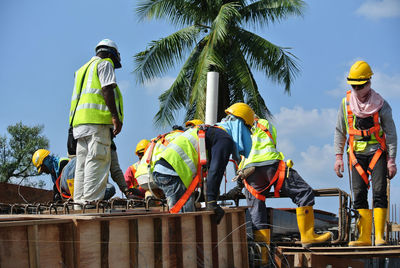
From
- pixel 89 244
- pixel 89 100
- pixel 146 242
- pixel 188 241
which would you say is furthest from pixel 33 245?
pixel 89 100

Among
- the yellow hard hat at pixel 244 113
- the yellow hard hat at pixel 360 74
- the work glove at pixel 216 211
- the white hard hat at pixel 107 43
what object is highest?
the white hard hat at pixel 107 43

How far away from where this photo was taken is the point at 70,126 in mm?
6996

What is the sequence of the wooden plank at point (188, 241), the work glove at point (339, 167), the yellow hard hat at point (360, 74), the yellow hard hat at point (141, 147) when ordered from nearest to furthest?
the wooden plank at point (188, 241) → the yellow hard hat at point (360, 74) → the work glove at point (339, 167) → the yellow hard hat at point (141, 147)

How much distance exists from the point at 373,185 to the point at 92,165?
3.63 meters

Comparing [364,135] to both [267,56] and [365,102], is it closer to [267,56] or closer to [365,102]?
[365,102]

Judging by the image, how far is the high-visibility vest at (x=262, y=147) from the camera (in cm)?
686

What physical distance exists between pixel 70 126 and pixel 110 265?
3.43 m

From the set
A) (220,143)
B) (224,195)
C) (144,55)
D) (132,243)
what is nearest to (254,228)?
(224,195)

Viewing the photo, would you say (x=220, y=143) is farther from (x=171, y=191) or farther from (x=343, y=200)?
(x=343, y=200)

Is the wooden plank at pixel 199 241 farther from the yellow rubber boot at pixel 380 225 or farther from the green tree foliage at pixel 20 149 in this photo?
the green tree foliage at pixel 20 149

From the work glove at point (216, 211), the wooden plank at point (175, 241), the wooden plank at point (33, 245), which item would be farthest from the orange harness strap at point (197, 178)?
the wooden plank at point (33, 245)

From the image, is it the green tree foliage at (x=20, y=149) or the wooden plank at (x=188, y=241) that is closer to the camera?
the wooden plank at (x=188, y=241)

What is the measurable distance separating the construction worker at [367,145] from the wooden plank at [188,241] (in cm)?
275

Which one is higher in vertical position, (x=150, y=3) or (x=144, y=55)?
(x=150, y=3)
